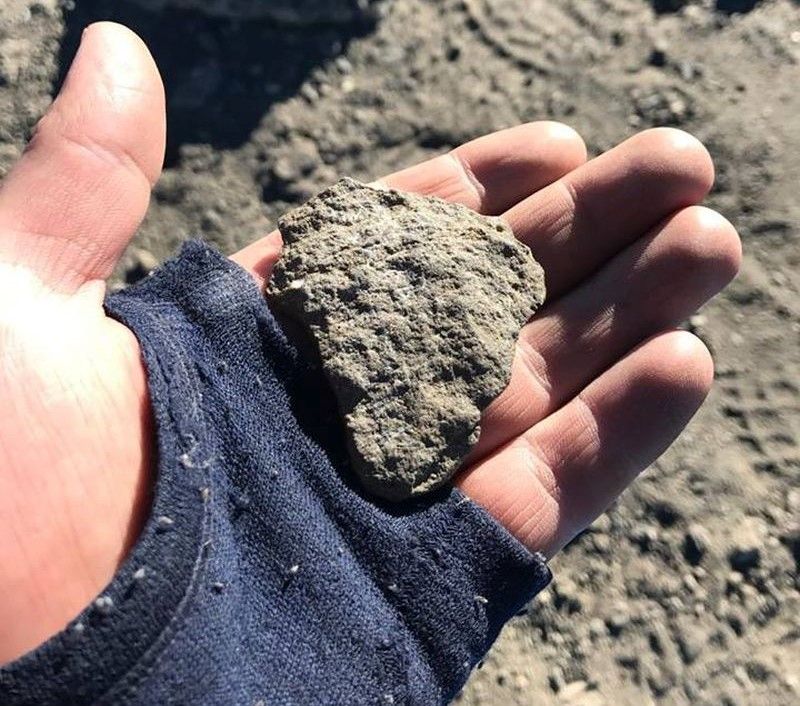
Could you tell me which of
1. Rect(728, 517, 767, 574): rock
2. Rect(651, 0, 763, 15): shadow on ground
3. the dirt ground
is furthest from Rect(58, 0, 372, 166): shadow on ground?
Rect(728, 517, 767, 574): rock

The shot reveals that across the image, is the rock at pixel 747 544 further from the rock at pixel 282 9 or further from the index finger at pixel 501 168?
the rock at pixel 282 9

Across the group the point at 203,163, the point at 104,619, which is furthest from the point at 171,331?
the point at 203,163

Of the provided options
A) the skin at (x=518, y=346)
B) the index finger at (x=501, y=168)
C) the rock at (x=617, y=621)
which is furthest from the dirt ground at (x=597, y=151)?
the index finger at (x=501, y=168)

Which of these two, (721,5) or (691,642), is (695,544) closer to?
(691,642)

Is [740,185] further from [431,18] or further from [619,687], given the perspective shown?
[619,687]

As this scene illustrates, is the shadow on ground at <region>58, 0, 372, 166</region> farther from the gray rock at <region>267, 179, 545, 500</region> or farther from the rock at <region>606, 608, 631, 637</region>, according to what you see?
the rock at <region>606, 608, 631, 637</region>

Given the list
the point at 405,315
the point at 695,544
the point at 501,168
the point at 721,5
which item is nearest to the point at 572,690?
the point at 695,544
